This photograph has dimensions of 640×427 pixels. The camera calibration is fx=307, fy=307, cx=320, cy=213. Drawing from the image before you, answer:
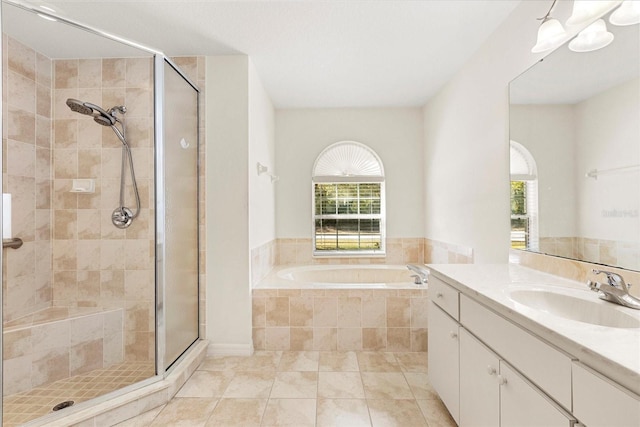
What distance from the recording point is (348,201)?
3859mm

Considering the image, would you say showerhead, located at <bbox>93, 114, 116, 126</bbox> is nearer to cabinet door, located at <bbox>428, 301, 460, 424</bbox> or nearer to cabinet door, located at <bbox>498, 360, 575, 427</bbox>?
cabinet door, located at <bbox>428, 301, 460, 424</bbox>

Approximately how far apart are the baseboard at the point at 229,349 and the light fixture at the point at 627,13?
284 cm

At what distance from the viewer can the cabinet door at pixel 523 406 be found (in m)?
0.89

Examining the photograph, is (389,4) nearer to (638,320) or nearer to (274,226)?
(638,320)

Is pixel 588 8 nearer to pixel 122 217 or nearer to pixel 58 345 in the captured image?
pixel 122 217

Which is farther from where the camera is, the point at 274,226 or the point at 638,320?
the point at 274,226

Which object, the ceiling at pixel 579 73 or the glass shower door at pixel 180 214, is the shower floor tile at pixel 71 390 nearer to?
the glass shower door at pixel 180 214

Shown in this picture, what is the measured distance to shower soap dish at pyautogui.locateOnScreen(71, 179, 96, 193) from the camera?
7.36 feet

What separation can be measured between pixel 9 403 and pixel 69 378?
1.09 ft

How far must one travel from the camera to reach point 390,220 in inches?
149

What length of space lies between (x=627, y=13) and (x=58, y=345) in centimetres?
345

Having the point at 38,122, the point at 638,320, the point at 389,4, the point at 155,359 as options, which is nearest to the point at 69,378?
the point at 155,359

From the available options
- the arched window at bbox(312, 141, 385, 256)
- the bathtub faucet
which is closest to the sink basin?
the bathtub faucet

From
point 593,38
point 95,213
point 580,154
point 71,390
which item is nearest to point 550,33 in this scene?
point 593,38
